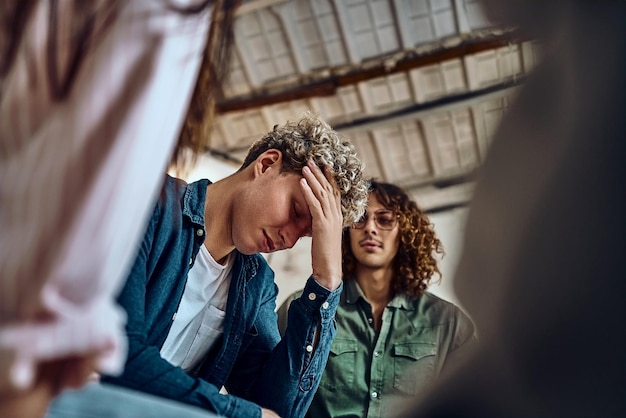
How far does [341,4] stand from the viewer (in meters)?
1.81

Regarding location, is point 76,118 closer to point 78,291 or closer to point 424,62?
point 78,291

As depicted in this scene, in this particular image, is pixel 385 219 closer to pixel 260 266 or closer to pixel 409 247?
pixel 409 247

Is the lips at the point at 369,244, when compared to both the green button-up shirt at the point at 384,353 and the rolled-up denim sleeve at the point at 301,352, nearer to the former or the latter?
the green button-up shirt at the point at 384,353

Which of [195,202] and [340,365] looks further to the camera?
[340,365]

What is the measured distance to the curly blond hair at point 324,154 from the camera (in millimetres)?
1319

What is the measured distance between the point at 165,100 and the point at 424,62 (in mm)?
1475

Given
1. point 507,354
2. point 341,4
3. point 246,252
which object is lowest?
point 507,354

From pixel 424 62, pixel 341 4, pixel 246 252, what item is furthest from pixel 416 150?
pixel 246 252

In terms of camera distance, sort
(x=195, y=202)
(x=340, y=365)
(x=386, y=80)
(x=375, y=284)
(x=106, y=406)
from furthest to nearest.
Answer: (x=386, y=80), (x=375, y=284), (x=340, y=365), (x=195, y=202), (x=106, y=406)

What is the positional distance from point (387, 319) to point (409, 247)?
20cm

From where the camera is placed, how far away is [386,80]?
6.46 feet

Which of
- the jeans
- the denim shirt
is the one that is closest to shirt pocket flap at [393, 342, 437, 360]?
the denim shirt

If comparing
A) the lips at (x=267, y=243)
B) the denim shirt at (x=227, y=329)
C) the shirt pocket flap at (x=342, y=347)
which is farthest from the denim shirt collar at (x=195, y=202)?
the shirt pocket flap at (x=342, y=347)

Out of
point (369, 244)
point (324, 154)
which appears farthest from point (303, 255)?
point (324, 154)
